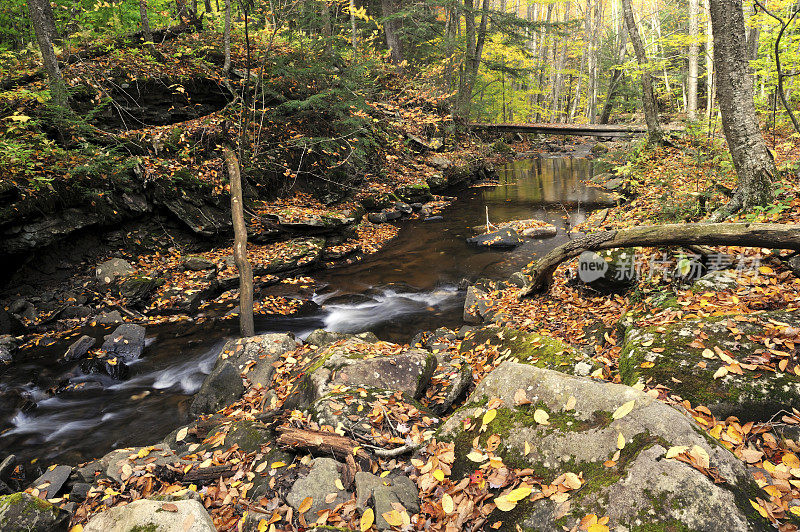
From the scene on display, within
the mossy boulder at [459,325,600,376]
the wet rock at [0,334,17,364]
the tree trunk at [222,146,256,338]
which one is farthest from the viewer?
the tree trunk at [222,146,256,338]

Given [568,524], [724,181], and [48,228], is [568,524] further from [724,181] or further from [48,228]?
[48,228]

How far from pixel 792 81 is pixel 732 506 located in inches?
766

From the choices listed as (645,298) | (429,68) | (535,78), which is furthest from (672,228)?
(535,78)

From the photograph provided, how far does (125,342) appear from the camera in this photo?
732 cm

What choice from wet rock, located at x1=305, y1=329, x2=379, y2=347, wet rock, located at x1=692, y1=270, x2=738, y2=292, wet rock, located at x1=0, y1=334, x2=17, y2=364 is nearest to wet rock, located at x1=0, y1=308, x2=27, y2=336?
wet rock, located at x1=0, y1=334, x2=17, y2=364

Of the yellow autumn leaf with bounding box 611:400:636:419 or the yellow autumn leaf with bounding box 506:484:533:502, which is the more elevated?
the yellow autumn leaf with bounding box 611:400:636:419

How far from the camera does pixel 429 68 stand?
21.2 m

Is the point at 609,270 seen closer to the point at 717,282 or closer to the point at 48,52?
the point at 717,282

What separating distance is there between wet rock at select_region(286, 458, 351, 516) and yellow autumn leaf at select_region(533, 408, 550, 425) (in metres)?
1.45

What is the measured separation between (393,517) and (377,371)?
2.00 meters

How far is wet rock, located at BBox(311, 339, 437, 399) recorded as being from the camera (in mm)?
4305

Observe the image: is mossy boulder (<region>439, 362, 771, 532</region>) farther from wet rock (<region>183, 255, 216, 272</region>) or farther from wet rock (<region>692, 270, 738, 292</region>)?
wet rock (<region>183, 255, 216, 272</region>)

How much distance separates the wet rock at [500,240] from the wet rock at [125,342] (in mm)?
8882

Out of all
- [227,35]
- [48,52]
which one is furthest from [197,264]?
[227,35]
